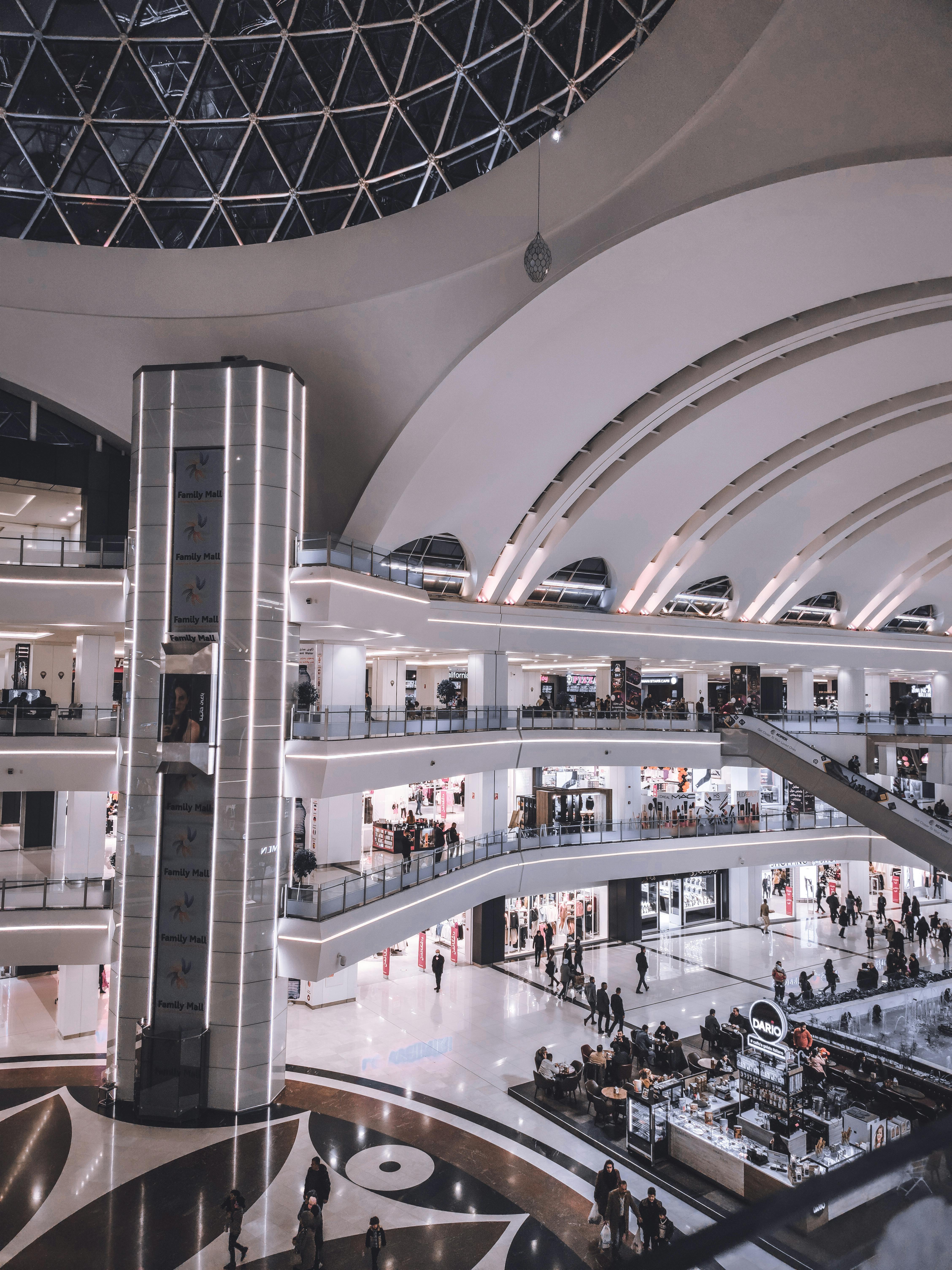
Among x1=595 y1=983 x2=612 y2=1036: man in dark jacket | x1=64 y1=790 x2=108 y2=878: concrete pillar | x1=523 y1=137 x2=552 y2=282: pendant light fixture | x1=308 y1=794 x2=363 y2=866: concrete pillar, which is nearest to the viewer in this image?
x1=523 y1=137 x2=552 y2=282: pendant light fixture

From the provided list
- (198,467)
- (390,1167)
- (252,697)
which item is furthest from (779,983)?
(198,467)

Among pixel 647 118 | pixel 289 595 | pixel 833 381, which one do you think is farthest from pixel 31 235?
pixel 833 381

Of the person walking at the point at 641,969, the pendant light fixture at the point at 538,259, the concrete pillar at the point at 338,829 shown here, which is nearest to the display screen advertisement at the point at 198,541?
the concrete pillar at the point at 338,829

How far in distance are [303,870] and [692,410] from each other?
20.2 meters

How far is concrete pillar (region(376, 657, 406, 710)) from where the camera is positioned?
3903 centimetres

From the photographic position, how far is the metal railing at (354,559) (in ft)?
67.5

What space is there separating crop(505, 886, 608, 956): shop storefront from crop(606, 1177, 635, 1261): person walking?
17433 millimetres

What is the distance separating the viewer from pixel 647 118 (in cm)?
1869

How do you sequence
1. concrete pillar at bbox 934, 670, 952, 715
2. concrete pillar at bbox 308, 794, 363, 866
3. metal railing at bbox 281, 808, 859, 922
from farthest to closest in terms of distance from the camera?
1. concrete pillar at bbox 934, 670, 952, 715
2. concrete pillar at bbox 308, 794, 363, 866
3. metal railing at bbox 281, 808, 859, 922

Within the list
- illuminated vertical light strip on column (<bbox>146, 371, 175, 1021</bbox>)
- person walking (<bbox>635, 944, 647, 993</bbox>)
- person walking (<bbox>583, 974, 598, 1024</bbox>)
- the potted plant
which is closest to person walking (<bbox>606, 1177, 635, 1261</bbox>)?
the potted plant

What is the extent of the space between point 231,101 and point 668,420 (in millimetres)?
16935

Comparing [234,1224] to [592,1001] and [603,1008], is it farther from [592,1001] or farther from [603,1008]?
[592,1001]

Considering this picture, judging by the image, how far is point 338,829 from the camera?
2577 cm

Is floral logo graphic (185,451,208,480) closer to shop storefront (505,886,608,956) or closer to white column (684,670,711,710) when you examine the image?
shop storefront (505,886,608,956)
